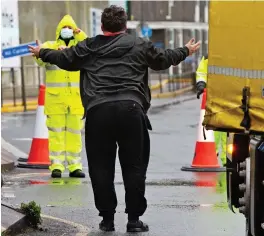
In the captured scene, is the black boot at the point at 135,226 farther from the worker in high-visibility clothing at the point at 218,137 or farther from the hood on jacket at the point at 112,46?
the worker in high-visibility clothing at the point at 218,137

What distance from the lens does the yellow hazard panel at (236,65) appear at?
5.17 meters

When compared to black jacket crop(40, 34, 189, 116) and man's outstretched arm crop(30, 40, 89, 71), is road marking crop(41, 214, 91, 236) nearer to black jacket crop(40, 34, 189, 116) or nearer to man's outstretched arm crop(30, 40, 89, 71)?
black jacket crop(40, 34, 189, 116)

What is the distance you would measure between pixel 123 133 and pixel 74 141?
3116 millimetres

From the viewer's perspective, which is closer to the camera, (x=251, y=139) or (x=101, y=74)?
(x=251, y=139)

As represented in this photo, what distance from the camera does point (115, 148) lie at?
655 centimetres

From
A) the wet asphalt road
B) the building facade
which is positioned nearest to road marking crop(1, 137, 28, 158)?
the wet asphalt road

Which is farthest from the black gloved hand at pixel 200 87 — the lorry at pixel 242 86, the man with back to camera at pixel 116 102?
the lorry at pixel 242 86

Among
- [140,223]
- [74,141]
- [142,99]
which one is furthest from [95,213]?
[74,141]

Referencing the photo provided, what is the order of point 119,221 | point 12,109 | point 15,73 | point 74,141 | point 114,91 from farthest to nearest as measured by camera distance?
point 15,73 < point 12,109 < point 74,141 < point 119,221 < point 114,91

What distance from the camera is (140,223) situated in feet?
21.5

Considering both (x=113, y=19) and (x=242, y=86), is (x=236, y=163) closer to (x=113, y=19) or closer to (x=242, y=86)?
(x=242, y=86)

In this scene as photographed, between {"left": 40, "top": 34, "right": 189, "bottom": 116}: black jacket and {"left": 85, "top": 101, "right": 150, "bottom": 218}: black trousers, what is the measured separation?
0.31 feet

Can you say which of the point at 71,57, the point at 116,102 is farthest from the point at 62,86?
the point at 116,102

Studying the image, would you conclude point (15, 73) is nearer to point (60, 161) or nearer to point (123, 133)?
point (60, 161)
